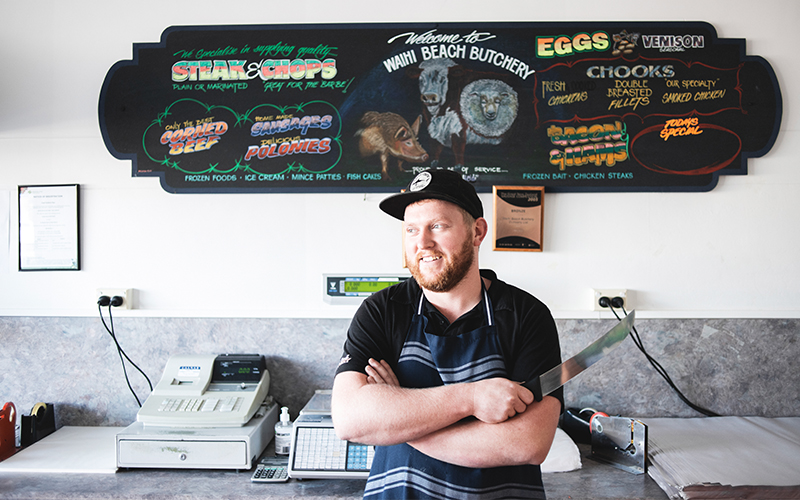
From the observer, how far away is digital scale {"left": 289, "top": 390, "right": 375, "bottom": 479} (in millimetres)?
1534

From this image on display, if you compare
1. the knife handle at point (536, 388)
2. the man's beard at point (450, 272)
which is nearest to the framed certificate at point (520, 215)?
the man's beard at point (450, 272)

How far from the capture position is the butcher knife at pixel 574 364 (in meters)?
1.07

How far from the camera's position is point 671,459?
155 centimetres

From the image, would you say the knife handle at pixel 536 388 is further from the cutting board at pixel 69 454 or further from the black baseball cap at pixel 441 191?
the cutting board at pixel 69 454

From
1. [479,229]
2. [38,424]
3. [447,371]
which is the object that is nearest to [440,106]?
[479,229]

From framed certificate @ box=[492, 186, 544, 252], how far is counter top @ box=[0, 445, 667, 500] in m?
0.87

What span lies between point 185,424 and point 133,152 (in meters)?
1.18

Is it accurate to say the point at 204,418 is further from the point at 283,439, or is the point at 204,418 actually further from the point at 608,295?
the point at 608,295

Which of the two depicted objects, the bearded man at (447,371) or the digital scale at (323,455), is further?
the digital scale at (323,455)

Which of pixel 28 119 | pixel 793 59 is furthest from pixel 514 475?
pixel 28 119

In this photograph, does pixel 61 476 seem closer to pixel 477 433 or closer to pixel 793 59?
pixel 477 433

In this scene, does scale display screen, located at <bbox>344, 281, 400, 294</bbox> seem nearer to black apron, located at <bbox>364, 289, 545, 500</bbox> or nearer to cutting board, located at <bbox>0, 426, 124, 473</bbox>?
black apron, located at <bbox>364, 289, 545, 500</bbox>

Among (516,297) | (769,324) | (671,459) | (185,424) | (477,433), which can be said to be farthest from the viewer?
(769,324)

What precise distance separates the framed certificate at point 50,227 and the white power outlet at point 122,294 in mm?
162
